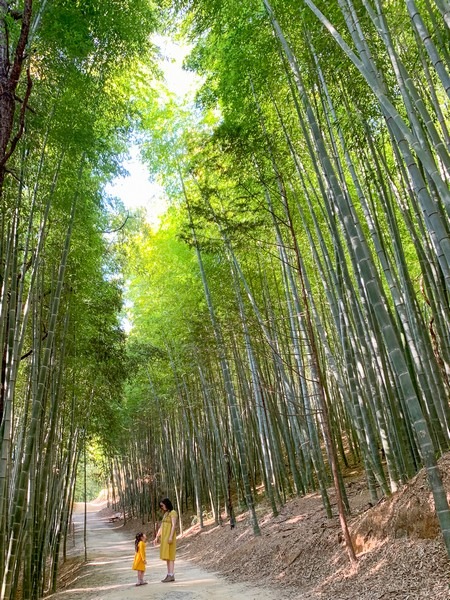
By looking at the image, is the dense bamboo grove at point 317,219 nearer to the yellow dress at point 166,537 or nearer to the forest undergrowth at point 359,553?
the forest undergrowth at point 359,553

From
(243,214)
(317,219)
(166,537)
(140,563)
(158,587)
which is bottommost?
(158,587)

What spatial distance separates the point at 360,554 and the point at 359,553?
0.05 metres

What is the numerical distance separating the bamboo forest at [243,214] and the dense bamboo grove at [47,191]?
0.03m

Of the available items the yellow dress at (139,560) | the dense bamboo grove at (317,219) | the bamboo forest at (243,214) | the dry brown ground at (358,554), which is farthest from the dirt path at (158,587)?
the dense bamboo grove at (317,219)

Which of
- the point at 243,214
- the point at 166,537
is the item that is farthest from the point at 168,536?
the point at 243,214

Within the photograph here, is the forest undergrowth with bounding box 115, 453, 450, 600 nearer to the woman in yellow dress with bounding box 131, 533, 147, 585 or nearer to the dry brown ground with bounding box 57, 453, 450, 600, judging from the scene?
the dry brown ground with bounding box 57, 453, 450, 600

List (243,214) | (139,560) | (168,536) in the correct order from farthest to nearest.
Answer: (243,214) < (139,560) < (168,536)

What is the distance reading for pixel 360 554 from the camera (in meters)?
3.47

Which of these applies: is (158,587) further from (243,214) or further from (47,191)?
(243,214)

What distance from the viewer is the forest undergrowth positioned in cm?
273

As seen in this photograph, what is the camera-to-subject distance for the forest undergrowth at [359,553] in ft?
8.96

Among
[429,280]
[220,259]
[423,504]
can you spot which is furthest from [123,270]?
[423,504]

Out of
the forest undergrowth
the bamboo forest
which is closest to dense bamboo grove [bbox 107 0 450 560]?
the bamboo forest

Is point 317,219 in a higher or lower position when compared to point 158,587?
higher
